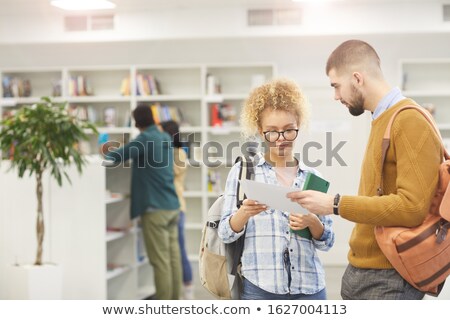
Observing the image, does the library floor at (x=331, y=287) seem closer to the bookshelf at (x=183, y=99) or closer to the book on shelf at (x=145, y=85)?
the bookshelf at (x=183, y=99)

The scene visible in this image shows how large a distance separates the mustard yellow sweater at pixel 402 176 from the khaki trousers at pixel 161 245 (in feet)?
9.65

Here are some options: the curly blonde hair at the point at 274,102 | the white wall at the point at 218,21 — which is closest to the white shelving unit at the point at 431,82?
the white wall at the point at 218,21

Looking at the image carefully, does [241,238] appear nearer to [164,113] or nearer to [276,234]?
[276,234]

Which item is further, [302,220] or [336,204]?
[302,220]

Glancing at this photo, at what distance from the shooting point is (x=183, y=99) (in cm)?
710

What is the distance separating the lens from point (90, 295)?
14.4ft

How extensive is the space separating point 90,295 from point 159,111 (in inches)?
118

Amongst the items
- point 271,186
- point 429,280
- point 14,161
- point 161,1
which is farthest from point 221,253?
point 161,1

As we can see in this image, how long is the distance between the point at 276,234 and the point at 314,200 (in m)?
0.27

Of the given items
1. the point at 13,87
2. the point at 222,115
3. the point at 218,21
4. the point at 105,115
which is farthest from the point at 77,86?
the point at 218,21

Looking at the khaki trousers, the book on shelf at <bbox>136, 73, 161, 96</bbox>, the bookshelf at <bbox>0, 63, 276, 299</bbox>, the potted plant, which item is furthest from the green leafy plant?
the book on shelf at <bbox>136, 73, 161, 96</bbox>

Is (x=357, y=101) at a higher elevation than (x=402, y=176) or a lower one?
higher

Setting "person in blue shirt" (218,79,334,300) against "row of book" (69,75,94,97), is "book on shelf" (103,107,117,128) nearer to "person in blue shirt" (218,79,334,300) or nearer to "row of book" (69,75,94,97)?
"row of book" (69,75,94,97)
